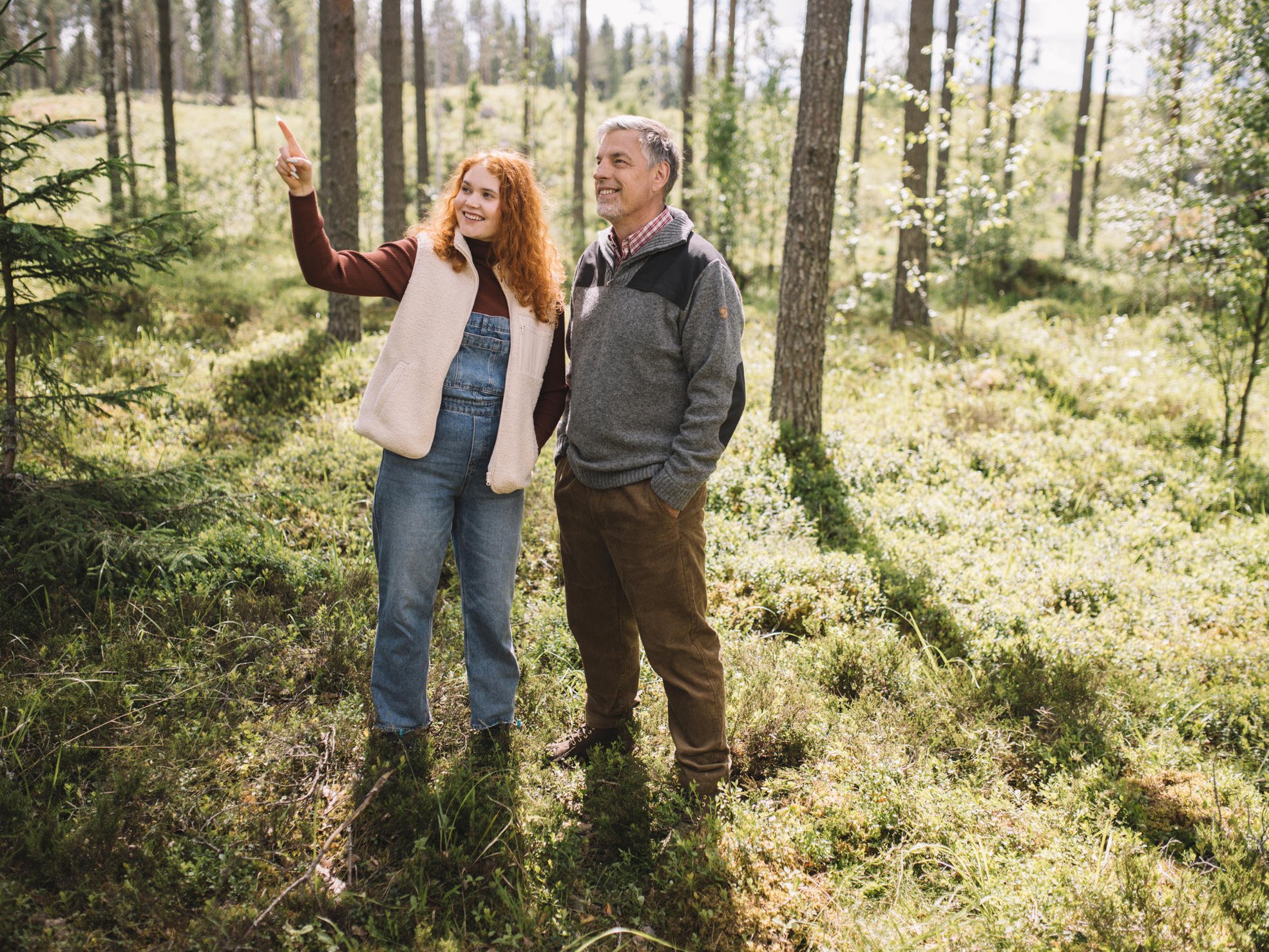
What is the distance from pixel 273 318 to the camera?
1086 centimetres

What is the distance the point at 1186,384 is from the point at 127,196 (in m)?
16.4

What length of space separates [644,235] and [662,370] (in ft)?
1.75

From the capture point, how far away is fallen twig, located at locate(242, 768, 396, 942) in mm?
2445

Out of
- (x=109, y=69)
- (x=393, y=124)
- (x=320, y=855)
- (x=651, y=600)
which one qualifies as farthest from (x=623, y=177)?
(x=109, y=69)

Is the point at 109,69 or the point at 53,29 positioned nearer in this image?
the point at 109,69

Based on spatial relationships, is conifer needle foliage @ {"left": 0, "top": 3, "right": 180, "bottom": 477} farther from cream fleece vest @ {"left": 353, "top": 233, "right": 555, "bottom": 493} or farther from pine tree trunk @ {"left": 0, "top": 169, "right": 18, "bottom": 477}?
cream fleece vest @ {"left": 353, "top": 233, "right": 555, "bottom": 493}

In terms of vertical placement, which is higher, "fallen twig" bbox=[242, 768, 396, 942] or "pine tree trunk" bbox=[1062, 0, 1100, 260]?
"pine tree trunk" bbox=[1062, 0, 1100, 260]

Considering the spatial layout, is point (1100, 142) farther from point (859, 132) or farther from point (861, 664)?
point (861, 664)

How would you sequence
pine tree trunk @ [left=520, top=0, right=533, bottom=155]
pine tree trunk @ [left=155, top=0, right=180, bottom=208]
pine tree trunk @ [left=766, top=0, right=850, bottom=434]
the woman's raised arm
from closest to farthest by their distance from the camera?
the woman's raised arm
pine tree trunk @ [left=766, top=0, right=850, bottom=434]
pine tree trunk @ [left=155, top=0, right=180, bottom=208]
pine tree trunk @ [left=520, top=0, right=533, bottom=155]

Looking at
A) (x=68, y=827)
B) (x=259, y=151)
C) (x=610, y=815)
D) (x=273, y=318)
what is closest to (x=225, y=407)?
(x=273, y=318)

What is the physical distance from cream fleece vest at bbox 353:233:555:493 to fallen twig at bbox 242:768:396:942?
1.25 metres

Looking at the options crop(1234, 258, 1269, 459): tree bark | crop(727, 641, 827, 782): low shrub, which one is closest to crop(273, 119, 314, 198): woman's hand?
crop(727, 641, 827, 782): low shrub

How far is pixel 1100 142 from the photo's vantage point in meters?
23.5

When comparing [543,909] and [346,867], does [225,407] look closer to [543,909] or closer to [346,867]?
[346,867]
